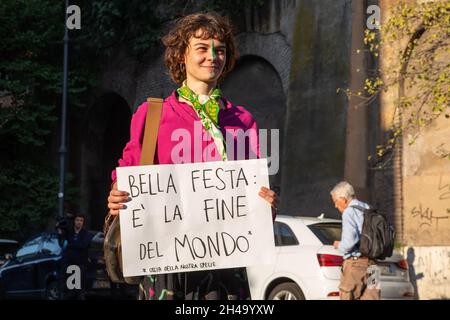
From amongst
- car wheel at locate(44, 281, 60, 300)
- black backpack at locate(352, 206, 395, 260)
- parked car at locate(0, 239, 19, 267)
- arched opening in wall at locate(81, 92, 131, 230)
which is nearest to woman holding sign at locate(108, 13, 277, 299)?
black backpack at locate(352, 206, 395, 260)

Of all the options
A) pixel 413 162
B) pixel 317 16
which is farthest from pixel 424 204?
pixel 317 16

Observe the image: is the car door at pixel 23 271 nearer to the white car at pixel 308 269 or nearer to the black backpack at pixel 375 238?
the white car at pixel 308 269

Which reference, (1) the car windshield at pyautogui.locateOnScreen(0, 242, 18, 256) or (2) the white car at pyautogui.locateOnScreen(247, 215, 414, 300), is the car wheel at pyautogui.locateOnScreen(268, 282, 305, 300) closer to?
(2) the white car at pyautogui.locateOnScreen(247, 215, 414, 300)

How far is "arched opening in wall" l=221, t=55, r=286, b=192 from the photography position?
70.9ft

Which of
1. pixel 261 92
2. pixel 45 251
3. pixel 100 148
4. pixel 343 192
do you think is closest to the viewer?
pixel 343 192

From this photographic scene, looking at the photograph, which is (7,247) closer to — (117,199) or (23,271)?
(23,271)

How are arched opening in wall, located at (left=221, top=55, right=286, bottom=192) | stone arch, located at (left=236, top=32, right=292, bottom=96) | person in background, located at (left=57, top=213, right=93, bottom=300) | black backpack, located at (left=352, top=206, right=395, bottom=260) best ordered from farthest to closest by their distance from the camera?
1. arched opening in wall, located at (left=221, top=55, right=286, bottom=192)
2. stone arch, located at (left=236, top=32, right=292, bottom=96)
3. person in background, located at (left=57, top=213, right=93, bottom=300)
4. black backpack, located at (left=352, top=206, right=395, bottom=260)

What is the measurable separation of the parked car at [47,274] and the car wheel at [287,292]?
4628 millimetres

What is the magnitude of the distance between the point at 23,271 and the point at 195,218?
13772mm

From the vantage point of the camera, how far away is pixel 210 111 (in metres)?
4.05

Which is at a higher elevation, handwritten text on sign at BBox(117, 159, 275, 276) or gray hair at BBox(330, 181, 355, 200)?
gray hair at BBox(330, 181, 355, 200)

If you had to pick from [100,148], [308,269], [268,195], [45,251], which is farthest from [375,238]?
[100,148]

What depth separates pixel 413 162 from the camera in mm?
17922

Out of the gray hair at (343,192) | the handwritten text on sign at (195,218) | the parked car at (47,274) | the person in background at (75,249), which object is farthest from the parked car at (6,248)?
the handwritten text on sign at (195,218)
